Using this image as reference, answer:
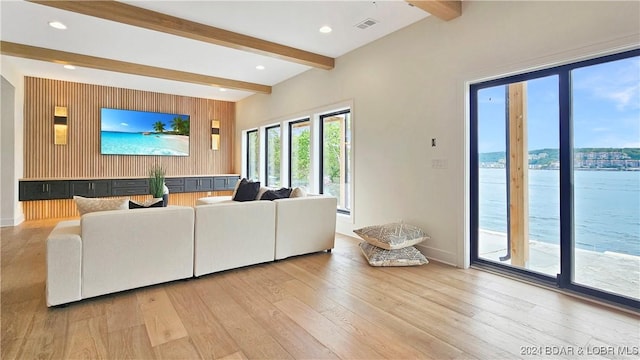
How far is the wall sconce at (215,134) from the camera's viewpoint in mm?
8180

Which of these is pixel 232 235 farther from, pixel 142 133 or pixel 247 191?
pixel 142 133

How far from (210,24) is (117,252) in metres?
2.80

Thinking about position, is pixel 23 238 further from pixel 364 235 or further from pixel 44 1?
pixel 364 235

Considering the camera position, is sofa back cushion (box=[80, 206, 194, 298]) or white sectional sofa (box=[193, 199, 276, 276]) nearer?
sofa back cushion (box=[80, 206, 194, 298])

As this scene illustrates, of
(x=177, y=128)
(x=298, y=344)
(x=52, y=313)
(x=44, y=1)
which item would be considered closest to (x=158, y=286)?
(x=52, y=313)

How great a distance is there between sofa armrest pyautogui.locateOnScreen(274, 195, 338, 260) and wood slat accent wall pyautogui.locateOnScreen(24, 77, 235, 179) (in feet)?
17.1

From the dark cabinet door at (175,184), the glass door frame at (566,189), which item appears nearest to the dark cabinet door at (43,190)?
the dark cabinet door at (175,184)

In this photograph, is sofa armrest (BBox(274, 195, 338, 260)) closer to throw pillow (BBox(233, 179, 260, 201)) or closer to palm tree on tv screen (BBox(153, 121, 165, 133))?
throw pillow (BBox(233, 179, 260, 201))

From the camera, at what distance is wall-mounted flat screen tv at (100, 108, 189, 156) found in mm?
6859

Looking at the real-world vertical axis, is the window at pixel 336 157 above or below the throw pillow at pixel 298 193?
above

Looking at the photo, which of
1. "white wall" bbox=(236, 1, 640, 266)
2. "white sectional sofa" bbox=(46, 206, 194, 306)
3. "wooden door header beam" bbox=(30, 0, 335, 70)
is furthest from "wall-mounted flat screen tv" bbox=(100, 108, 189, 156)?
"white sectional sofa" bbox=(46, 206, 194, 306)

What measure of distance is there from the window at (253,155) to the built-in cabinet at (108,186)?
0.44 meters

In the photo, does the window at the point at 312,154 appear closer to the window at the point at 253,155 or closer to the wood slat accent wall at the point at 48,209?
the window at the point at 253,155

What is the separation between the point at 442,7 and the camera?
10.3 ft
